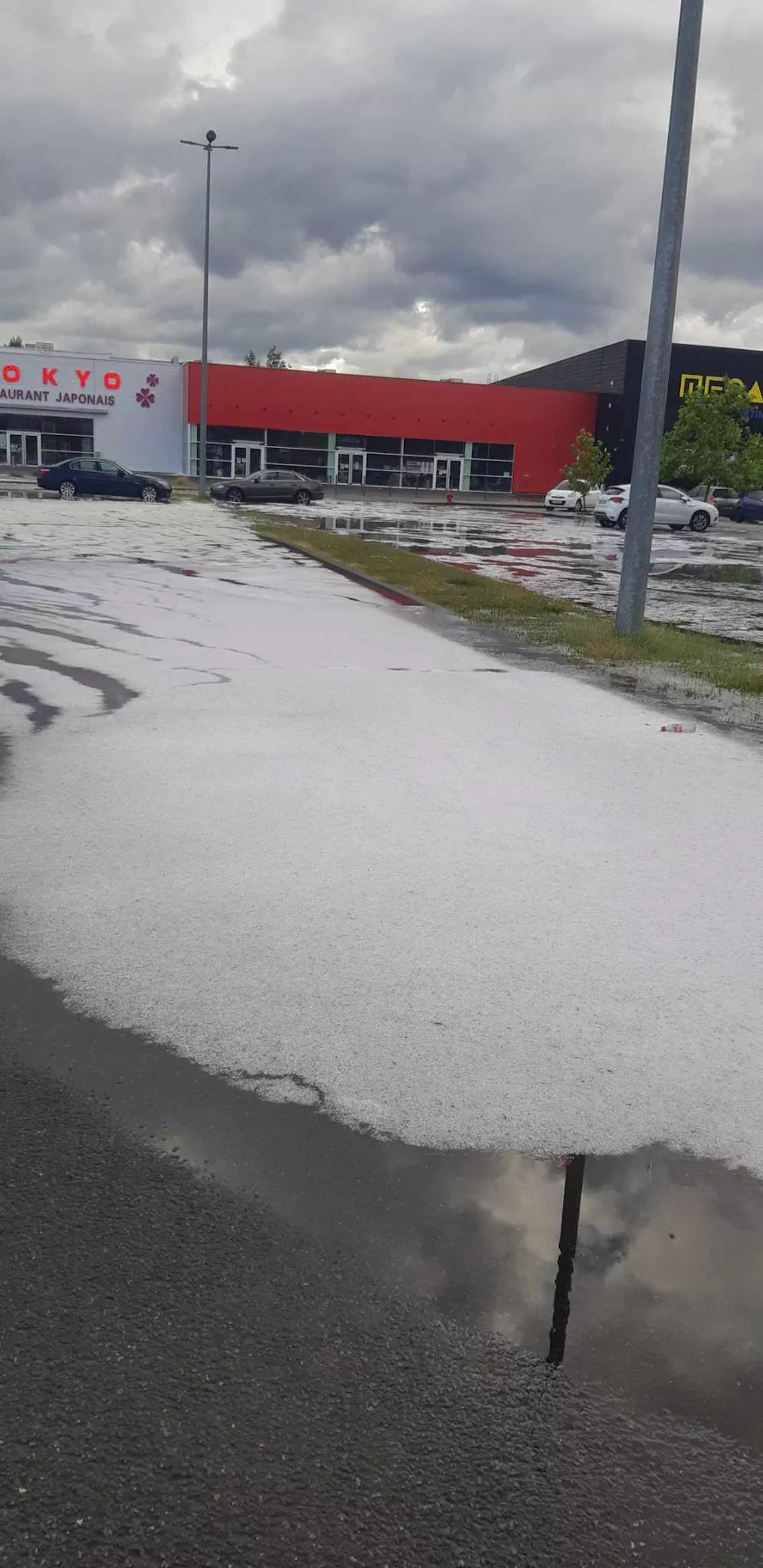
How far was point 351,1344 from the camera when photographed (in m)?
2.62

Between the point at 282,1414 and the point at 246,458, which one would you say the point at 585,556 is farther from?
the point at 246,458

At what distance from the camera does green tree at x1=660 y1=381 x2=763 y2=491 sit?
181ft

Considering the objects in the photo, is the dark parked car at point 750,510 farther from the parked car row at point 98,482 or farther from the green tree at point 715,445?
the parked car row at point 98,482

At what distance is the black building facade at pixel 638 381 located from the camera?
6300cm

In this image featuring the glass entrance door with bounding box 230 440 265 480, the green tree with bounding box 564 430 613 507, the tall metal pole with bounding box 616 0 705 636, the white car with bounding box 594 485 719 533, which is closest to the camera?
the tall metal pole with bounding box 616 0 705 636

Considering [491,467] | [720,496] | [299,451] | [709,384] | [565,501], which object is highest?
[709,384]

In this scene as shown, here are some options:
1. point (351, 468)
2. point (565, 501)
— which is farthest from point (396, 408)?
point (565, 501)

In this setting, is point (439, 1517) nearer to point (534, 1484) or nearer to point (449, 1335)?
point (534, 1484)

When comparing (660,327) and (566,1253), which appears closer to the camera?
(566,1253)

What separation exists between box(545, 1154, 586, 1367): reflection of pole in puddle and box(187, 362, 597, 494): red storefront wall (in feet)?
204

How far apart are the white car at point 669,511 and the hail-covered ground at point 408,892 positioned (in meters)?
34.4

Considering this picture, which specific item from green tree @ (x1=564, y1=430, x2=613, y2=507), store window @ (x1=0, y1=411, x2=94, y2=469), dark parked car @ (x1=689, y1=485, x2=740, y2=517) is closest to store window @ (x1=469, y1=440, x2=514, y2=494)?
green tree @ (x1=564, y1=430, x2=613, y2=507)

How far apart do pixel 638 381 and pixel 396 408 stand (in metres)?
12.8

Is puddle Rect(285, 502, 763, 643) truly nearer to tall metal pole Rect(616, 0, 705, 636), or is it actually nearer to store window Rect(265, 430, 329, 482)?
tall metal pole Rect(616, 0, 705, 636)
